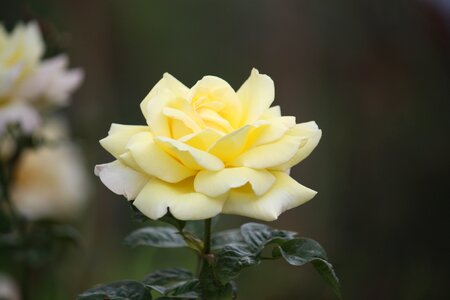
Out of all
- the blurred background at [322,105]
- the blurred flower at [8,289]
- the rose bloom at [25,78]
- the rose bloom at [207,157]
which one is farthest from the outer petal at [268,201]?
the blurred flower at [8,289]

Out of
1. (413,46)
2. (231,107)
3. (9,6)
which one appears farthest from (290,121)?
(9,6)

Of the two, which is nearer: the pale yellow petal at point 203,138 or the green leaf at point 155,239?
the pale yellow petal at point 203,138

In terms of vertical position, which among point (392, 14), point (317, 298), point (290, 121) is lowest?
point (317, 298)

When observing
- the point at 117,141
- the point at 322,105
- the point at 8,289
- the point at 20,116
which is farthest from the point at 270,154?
the point at 322,105

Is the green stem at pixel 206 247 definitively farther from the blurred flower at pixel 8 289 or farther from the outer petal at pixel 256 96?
the blurred flower at pixel 8 289

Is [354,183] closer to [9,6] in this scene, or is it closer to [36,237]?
[36,237]
